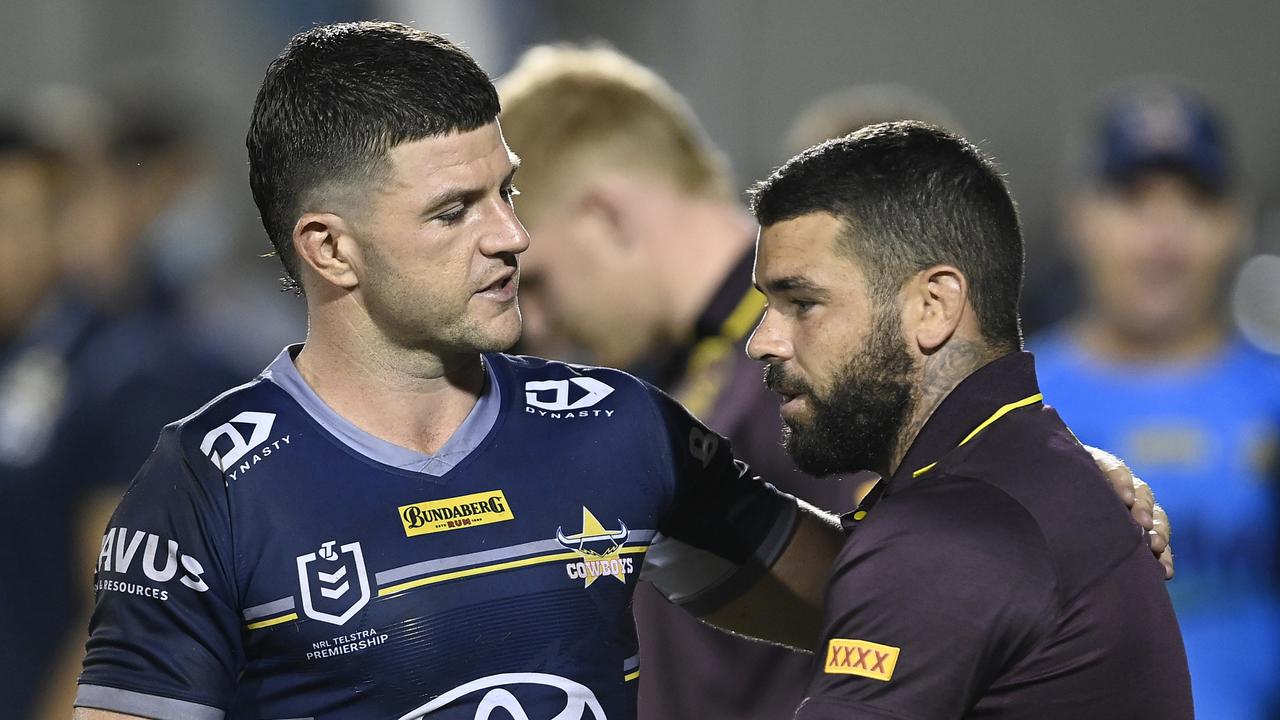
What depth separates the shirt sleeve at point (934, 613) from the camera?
6.82ft

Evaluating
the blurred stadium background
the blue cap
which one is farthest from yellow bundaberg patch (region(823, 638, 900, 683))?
the blurred stadium background

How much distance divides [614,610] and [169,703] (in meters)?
0.62

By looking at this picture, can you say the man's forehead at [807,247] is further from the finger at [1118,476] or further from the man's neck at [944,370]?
the finger at [1118,476]

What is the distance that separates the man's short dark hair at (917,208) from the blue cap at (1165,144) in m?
3.02

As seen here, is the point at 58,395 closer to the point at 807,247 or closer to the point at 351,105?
the point at 351,105

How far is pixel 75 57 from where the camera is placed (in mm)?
15055

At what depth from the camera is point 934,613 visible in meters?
2.08

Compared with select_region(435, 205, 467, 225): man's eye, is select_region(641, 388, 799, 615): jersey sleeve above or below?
below

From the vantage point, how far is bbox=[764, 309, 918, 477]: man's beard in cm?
242

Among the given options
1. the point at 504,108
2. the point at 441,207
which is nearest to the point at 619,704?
the point at 441,207

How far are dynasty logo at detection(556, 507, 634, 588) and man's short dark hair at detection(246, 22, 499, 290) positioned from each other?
57 centimetres

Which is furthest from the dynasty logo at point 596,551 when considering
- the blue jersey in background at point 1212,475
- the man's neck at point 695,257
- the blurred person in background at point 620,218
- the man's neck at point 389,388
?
the blue jersey in background at point 1212,475

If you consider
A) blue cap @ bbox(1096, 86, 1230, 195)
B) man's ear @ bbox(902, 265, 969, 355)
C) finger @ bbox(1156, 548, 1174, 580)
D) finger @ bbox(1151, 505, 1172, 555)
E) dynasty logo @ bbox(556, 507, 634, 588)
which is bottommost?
dynasty logo @ bbox(556, 507, 634, 588)

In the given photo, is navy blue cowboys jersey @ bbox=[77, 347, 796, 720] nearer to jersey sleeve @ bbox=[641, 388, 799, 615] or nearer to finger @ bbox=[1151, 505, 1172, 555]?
jersey sleeve @ bbox=[641, 388, 799, 615]
